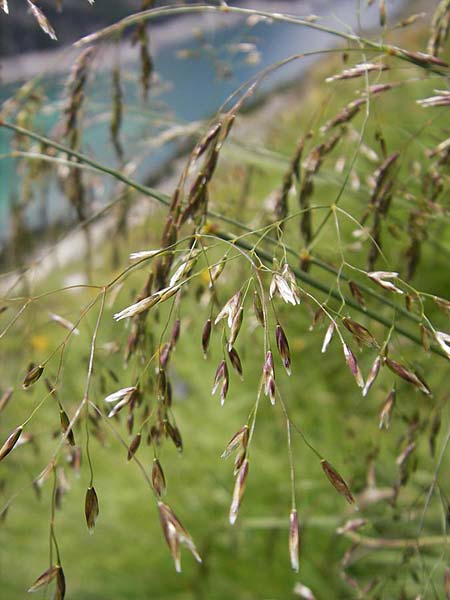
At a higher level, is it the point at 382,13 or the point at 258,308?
the point at 382,13

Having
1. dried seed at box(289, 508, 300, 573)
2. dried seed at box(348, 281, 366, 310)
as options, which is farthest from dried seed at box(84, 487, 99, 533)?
dried seed at box(348, 281, 366, 310)

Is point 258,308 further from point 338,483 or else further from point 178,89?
point 178,89

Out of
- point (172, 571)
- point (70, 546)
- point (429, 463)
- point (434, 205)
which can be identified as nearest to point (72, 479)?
point (70, 546)

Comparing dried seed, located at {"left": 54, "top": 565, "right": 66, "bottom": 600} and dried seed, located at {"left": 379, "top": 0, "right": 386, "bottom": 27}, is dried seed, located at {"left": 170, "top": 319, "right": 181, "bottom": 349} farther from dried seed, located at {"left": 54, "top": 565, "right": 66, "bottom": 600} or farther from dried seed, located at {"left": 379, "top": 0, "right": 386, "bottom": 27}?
dried seed, located at {"left": 379, "top": 0, "right": 386, "bottom": 27}

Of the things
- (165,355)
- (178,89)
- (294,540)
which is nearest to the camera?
(294,540)

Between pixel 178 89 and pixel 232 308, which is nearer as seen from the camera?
pixel 232 308

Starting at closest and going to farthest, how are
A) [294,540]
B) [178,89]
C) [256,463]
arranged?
[294,540], [256,463], [178,89]

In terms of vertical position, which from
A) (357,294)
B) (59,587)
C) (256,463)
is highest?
(357,294)

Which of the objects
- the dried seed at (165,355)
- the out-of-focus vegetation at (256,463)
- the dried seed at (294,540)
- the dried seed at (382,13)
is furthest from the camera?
the out-of-focus vegetation at (256,463)

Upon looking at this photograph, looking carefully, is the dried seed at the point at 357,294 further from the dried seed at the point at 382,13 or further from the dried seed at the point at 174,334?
the dried seed at the point at 382,13

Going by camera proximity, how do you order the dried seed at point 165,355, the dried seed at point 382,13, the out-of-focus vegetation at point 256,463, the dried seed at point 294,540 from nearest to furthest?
the dried seed at point 294,540 < the dried seed at point 165,355 < the dried seed at point 382,13 < the out-of-focus vegetation at point 256,463

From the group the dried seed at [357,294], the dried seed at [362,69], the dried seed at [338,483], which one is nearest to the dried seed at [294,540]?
the dried seed at [338,483]

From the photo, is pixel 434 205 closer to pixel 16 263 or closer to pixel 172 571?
pixel 16 263

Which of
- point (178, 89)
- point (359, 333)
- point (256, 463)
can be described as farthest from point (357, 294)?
point (178, 89)
